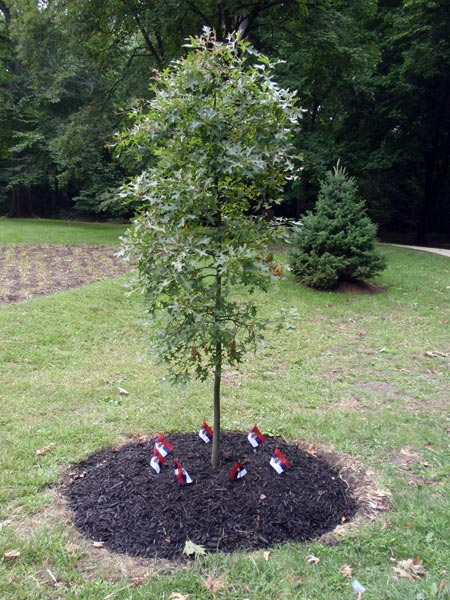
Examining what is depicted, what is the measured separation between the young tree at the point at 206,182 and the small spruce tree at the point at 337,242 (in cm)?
604

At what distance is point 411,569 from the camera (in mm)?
2365

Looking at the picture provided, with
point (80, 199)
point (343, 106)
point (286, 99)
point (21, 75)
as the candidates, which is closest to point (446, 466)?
point (286, 99)

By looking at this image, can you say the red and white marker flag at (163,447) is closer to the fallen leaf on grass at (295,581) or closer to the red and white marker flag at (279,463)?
the red and white marker flag at (279,463)

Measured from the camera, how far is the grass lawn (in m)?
2.32

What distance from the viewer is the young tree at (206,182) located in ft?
8.63

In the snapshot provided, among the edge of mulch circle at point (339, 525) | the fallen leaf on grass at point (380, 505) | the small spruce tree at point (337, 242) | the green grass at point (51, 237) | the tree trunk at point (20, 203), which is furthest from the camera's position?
the tree trunk at point (20, 203)

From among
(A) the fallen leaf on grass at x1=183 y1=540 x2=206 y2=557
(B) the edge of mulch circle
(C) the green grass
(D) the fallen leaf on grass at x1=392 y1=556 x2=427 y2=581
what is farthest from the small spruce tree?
(C) the green grass

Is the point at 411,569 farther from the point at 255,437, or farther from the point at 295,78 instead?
the point at 295,78

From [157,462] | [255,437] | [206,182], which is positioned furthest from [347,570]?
[206,182]

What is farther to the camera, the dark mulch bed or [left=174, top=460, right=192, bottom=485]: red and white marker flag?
[left=174, top=460, right=192, bottom=485]: red and white marker flag

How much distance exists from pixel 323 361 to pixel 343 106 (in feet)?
49.4

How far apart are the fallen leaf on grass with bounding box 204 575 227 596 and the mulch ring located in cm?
480

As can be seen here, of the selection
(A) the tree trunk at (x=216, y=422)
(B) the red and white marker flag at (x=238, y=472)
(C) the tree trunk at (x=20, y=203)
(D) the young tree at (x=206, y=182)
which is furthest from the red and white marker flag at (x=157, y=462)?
(C) the tree trunk at (x=20, y=203)

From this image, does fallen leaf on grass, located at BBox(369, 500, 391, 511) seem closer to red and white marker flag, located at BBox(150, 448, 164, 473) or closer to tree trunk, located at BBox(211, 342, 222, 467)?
tree trunk, located at BBox(211, 342, 222, 467)
